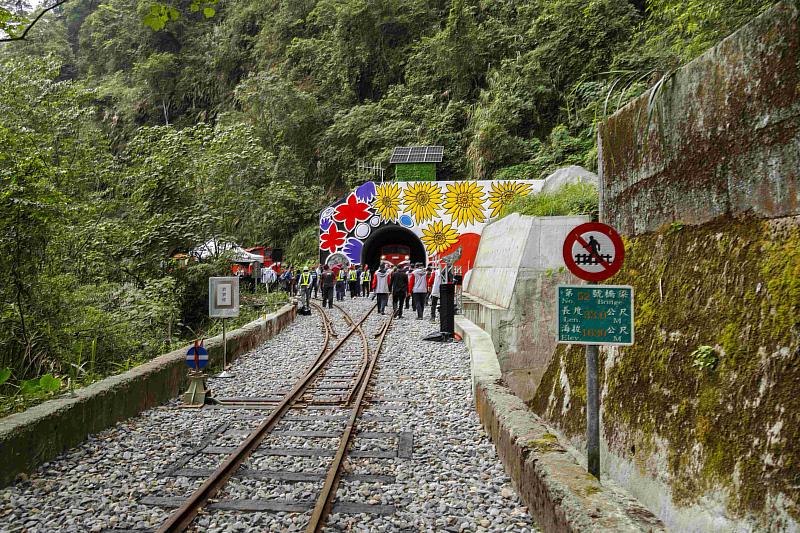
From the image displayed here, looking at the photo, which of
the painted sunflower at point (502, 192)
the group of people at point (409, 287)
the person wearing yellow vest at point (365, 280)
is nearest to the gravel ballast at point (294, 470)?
the group of people at point (409, 287)

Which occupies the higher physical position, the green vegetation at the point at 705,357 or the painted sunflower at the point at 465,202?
the painted sunflower at the point at 465,202

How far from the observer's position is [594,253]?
373 centimetres

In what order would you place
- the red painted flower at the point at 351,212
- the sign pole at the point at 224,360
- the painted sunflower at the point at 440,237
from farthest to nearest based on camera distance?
1. the red painted flower at the point at 351,212
2. the painted sunflower at the point at 440,237
3. the sign pole at the point at 224,360

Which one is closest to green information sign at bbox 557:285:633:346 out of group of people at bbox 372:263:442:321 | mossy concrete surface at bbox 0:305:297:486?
mossy concrete surface at bbox 0:305:297:486

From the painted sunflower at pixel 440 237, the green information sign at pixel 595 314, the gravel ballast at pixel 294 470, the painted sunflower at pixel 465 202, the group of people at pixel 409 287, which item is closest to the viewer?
the green information sign at pixel 595 314

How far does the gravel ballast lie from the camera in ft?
12.7

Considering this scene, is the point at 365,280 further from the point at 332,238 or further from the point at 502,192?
the point at 502,192

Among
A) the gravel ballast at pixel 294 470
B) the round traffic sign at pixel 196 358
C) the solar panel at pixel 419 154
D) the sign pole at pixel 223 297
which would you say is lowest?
the gravel ballast at pixel 294 470

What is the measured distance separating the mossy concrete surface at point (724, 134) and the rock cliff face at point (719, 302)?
0.03 feet

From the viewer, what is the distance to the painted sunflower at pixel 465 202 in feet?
87.4

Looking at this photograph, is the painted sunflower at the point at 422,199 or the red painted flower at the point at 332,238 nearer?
the painted sunflower at the point at 422,199

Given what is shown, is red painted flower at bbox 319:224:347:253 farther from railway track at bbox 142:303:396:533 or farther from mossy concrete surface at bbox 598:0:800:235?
mossy concrete surface at bbox 598:0:800:235

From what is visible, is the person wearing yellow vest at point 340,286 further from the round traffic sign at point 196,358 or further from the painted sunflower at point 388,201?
the round traffic sign at point 196,358

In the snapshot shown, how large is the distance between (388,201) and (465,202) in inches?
151
